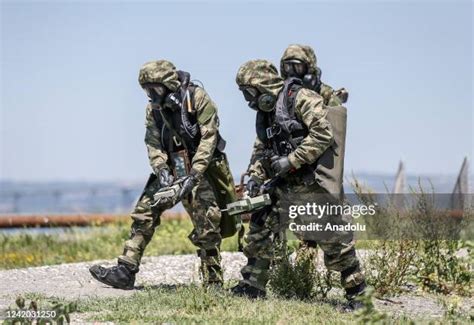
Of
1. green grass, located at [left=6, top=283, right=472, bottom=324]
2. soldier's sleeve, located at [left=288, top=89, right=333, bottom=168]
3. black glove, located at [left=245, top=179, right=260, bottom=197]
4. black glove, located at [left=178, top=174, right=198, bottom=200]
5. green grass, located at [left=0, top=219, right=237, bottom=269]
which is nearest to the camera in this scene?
green grass, located at [left=6, top=283, right=472, bottom=324]

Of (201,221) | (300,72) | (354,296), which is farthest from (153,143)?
(354,296)

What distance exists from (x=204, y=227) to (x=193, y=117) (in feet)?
3.21

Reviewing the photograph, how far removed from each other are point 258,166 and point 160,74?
3.94ft

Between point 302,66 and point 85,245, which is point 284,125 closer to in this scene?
point 302,66

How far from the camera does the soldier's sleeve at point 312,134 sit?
8.81 m

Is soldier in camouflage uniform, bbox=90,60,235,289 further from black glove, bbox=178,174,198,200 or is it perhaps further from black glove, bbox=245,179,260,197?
black glove, bbox=245,179,260,197

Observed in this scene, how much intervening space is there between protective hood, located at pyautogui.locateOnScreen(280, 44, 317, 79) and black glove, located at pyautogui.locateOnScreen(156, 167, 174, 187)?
1.38 meters

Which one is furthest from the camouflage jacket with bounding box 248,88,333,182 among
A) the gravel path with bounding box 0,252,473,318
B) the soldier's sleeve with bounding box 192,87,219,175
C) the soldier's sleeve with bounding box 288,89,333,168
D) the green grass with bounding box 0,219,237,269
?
the green grass with bounding box 0,219,237,269

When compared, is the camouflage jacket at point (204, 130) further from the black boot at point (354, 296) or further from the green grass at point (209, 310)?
the black boot at point (354, 296)

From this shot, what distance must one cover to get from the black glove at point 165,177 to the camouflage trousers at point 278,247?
857 mm

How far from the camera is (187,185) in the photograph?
9.55m

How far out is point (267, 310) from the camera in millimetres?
8352

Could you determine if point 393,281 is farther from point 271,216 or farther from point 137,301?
point 137,301

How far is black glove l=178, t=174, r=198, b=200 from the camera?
9.54 metres
